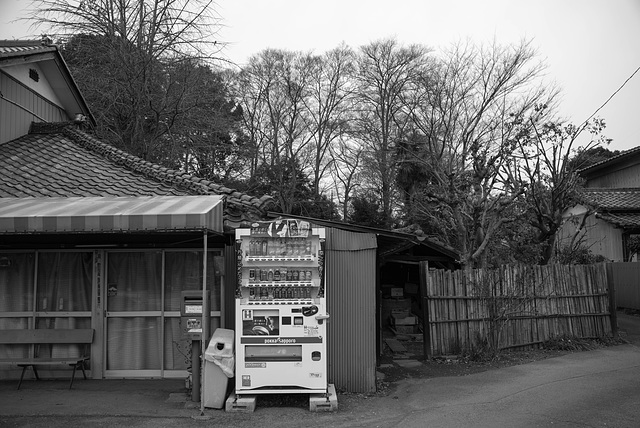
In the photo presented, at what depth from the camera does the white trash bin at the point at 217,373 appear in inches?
304

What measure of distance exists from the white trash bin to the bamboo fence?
16.8ft

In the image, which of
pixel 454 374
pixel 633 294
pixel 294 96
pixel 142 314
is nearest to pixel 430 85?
pixel 294 96

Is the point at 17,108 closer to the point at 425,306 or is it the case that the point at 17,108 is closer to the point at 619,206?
the point at 425,306

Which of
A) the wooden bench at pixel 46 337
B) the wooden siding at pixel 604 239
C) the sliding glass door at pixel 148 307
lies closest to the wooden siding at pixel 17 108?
the sliding glass door at pixel 148 307

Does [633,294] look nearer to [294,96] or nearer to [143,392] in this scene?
[143,392]

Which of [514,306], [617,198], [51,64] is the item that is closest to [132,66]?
[51,64]

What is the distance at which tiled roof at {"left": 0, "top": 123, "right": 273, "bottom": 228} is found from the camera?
948 cm

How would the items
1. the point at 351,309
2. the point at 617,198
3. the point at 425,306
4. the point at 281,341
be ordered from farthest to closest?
the point at 617,198 < the point at 425,306 < the point at 351,309 < the point at 281,341

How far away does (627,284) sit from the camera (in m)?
20.2

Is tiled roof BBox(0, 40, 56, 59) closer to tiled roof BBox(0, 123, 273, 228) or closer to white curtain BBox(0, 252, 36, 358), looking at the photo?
tiled roof BBox(0, 123, 273, 228)

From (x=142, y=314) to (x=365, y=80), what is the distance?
82.5ft

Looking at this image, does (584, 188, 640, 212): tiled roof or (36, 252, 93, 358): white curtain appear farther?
(584, 188, 640, 212): tiled roof

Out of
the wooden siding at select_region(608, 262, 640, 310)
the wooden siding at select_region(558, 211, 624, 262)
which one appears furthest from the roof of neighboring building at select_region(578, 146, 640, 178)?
the wooden siding at select_region(608, 262, 640, 310)

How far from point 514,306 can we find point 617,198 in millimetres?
15478
